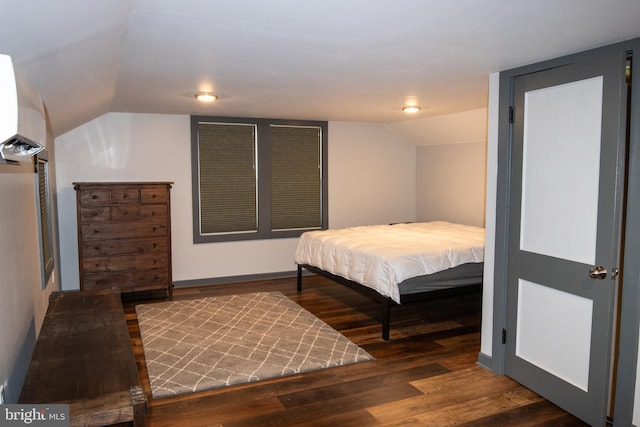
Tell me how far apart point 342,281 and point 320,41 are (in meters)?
2.72

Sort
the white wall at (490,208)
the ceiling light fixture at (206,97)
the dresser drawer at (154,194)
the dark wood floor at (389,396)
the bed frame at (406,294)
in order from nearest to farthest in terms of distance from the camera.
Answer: the dark wood floor at (389,396)
the white wall at (490,208)
the bed frame at (406,294)
the ceiling light fixture at (206,97)
the dresser drawer at (154,194)

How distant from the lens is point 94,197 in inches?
193

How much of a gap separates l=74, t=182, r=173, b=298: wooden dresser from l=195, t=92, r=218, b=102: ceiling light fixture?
124cm

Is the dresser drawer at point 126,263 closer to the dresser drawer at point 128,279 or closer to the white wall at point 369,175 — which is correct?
the dresser drawer at point 128,279

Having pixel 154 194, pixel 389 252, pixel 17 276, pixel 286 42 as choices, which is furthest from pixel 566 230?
pixel 154 194

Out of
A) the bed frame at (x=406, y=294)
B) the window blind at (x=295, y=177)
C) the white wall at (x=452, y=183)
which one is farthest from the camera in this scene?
the window blind at (x=295, y=177)

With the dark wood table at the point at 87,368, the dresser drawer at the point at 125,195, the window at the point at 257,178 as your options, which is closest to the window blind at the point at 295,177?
the window at the point at 257,178

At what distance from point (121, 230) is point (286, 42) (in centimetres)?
337

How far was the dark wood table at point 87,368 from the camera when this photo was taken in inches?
67.5

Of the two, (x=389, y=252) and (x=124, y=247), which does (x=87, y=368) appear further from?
(x=124, y=247)

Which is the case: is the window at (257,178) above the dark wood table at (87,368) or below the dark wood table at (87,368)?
above

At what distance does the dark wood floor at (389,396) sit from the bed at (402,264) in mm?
407

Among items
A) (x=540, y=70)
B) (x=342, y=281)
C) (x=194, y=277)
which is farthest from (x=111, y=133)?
(x=540, y=70)

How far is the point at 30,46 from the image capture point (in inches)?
68.1
